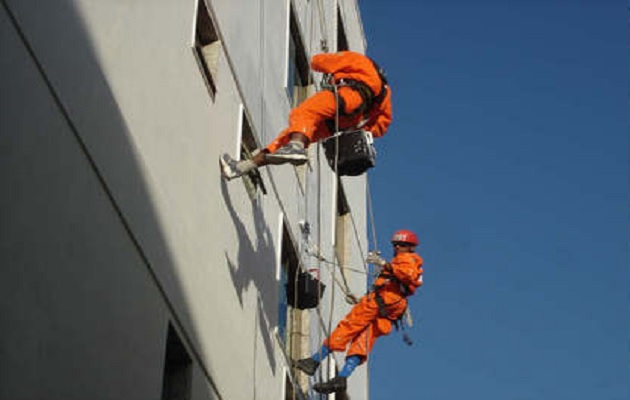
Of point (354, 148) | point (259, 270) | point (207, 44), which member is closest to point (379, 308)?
point (259, 270)

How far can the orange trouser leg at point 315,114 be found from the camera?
909cm

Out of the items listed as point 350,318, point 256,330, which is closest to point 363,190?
point 350,318

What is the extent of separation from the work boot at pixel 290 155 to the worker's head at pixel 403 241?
115 inches

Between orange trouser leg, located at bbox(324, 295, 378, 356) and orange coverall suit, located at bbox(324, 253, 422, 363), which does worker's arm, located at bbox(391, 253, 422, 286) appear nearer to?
orange coverall suit, located at bbox(324, 253, 422, 363)

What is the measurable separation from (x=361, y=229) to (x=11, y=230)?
12761 mm

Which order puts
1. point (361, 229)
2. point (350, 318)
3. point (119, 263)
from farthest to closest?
point (361, 229) → point (350, 318) → point (119, 263)

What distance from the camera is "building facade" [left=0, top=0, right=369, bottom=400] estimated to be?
5.64 metres

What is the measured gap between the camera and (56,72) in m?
6.13

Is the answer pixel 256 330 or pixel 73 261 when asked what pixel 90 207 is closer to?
pixel 73 261

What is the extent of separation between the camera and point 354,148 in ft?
31.5

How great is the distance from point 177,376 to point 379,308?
355 centimetres

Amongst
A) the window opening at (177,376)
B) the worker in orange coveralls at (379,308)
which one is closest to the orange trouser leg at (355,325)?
the worker in orange coveralls at (379,308)

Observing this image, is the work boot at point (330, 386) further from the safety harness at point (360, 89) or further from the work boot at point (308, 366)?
the safety harness at point (360, 89)

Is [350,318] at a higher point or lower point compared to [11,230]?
lower
